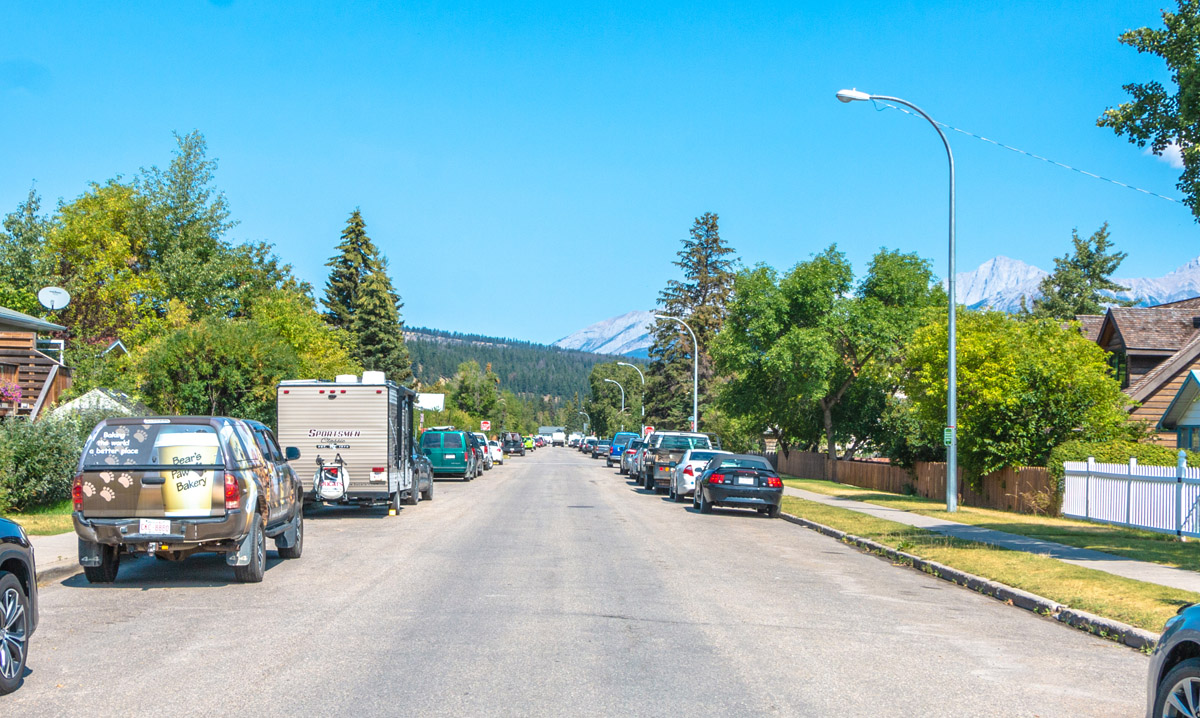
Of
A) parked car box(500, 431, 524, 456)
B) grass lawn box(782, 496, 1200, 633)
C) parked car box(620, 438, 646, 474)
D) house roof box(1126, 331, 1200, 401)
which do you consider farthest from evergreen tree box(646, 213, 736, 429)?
grass lawn box(782, 496, 1200, 633)

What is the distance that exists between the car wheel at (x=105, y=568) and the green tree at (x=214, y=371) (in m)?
15.2

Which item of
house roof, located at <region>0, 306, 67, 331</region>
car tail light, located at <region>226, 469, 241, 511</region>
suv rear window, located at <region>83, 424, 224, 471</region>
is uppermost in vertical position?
house roof, located at <region>0, 306, 67, 331</region>

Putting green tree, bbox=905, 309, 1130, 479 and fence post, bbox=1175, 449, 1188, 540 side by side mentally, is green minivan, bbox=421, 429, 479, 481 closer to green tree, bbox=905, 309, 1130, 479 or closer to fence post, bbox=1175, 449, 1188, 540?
green tree, bbox=905, 309, 1130, 479

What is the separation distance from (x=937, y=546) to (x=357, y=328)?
5715cm

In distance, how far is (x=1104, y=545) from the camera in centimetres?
1673

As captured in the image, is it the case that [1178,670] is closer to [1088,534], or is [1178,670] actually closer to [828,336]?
[1088,534]

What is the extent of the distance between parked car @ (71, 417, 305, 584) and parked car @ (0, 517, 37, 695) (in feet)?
12.3

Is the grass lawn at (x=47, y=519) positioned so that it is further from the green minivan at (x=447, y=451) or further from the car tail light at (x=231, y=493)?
the green minivan at (x=447, y=451)

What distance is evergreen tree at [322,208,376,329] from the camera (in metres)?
69.2

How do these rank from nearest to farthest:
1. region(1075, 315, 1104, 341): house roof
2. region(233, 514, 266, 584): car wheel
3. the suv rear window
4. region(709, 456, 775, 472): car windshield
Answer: the suv rear window → region(233, 514, 266, 584): car wheel → region(709, 456, 775, 472): car windshield → region(1075, 315, 1104, 341): house roof

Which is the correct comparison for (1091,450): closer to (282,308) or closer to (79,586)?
(79,586)

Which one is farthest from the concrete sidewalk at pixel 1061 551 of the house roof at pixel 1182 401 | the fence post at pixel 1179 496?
the house roof at pixel 1182 401

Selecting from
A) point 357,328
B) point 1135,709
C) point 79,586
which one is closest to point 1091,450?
point 1135,709

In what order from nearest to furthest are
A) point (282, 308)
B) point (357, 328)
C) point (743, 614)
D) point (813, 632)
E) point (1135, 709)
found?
point (1135, 709) < point (813, 632) < point (743, 614) < point (282, 308) < point (357, 328)
